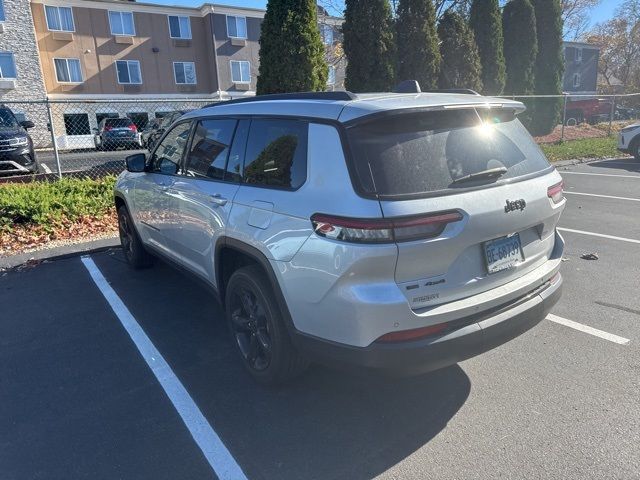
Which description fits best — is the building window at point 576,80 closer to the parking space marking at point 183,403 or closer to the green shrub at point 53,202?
the green shrub at point 53,202

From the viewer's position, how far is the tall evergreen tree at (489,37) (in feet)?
56.1

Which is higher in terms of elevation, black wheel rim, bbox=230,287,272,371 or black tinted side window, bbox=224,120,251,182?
black tinted side window, bbox=224,120,251,182

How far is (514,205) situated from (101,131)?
24.2 meters

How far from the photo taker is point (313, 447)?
104 inches

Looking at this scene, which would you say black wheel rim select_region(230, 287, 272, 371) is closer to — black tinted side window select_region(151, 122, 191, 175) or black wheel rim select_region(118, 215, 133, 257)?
black tinted side window select_region(151, 122, 191, 175)

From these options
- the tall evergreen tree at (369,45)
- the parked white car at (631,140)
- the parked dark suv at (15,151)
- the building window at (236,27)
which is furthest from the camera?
the building window at (236,27)

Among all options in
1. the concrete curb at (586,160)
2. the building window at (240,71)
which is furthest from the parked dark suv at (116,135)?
the concrete curb at (586,160)

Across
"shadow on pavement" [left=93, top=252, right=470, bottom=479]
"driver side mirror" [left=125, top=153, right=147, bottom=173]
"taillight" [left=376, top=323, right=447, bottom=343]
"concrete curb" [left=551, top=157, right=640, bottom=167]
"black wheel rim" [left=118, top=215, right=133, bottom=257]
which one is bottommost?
"shadow on pavement" [left=93, top=252, right=470, bottom=479]

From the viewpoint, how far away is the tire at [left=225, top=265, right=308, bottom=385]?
2932 mm

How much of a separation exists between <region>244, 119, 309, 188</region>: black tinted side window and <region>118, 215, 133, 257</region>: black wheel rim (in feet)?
9.96

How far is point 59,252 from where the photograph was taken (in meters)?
6.52

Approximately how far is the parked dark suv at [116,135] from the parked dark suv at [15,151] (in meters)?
12.4

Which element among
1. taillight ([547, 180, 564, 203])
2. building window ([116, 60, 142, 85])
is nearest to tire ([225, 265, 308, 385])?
taillight ([547, 180, 564, 203])

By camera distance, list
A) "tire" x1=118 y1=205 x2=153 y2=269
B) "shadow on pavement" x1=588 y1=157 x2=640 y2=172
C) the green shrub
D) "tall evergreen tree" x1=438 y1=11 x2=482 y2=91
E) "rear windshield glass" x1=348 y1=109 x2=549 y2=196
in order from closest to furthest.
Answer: "rear windshield glass" x1=348 y1=109 x2=549 y2=196
"tire" x1=118 y1=205 x2=153 y2=269
the green shrub
"shadow on pavement" x1=588 y1=157 x2=640 y2=172
"tall evergreen tree" x1=438 y1=11 x2=482 y2=91
